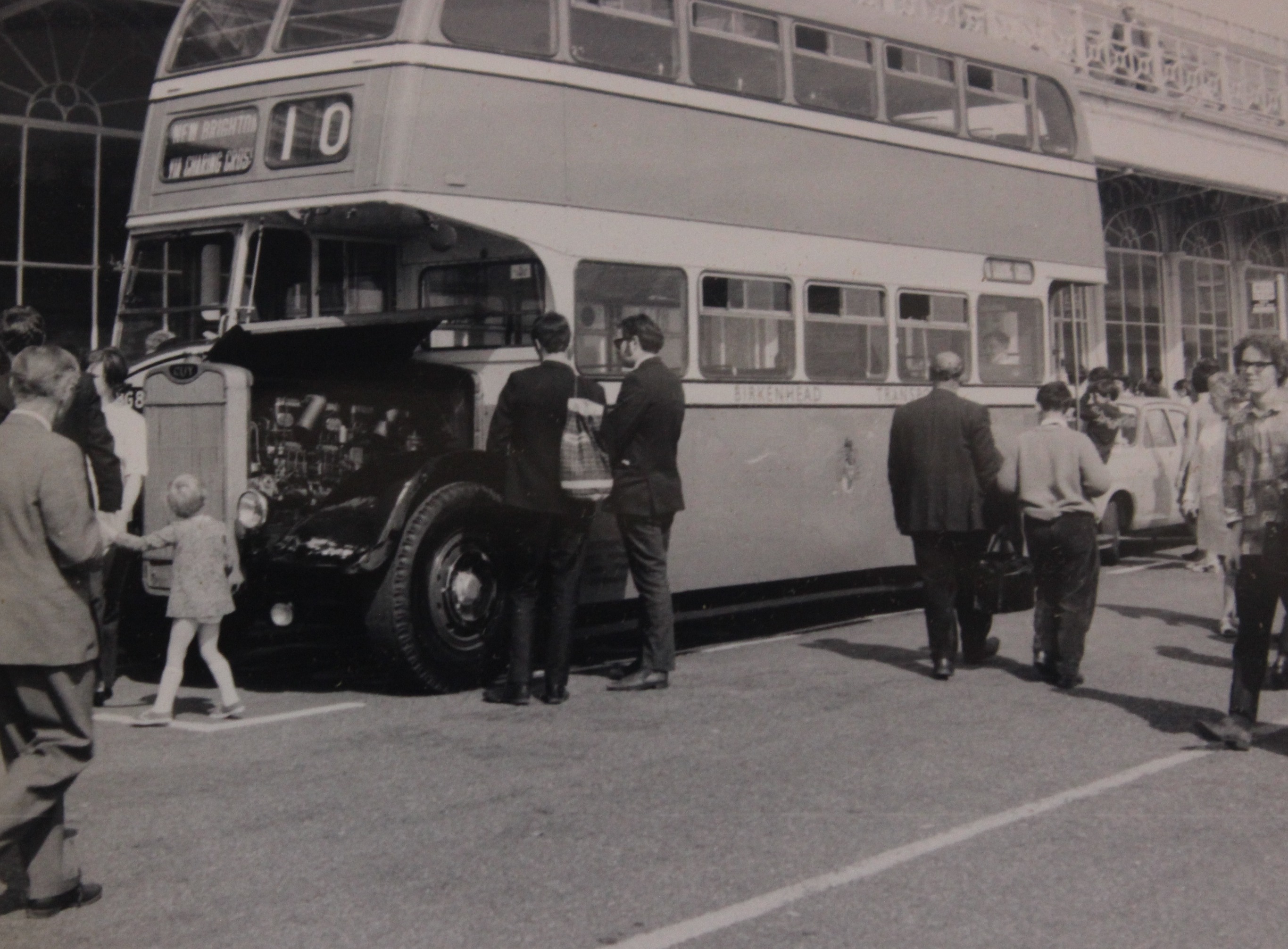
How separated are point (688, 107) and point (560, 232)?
146 centimetres

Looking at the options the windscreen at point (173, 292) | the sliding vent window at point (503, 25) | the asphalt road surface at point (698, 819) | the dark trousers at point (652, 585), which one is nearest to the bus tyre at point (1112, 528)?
the asphalt road surface at point (698, 819)

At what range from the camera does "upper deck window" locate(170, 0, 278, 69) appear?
8.90 meters

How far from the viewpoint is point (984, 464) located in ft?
28.6

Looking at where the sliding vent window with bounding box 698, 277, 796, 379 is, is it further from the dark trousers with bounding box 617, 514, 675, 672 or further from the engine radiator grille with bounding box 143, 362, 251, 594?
the engine radiator grille with bounding box 143, 362, 251, 594

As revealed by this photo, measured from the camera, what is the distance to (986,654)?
30.3 ft

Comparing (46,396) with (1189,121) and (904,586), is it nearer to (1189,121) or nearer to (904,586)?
(904,586)

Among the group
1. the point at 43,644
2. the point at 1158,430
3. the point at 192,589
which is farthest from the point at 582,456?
the point at 1158,430

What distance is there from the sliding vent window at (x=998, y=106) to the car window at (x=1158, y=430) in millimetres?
4035

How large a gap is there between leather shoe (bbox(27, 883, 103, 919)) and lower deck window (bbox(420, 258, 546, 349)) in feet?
15.1

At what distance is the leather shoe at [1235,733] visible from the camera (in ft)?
22.1

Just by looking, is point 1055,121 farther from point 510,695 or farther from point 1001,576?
point 510,695

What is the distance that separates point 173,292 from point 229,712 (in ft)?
8.81

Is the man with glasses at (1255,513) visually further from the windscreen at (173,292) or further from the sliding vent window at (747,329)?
the windscreen at (173,292)

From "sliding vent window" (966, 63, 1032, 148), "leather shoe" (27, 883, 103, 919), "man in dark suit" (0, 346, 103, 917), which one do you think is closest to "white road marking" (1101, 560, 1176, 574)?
"sliding vent window" (966, 63, 1032, 148)
